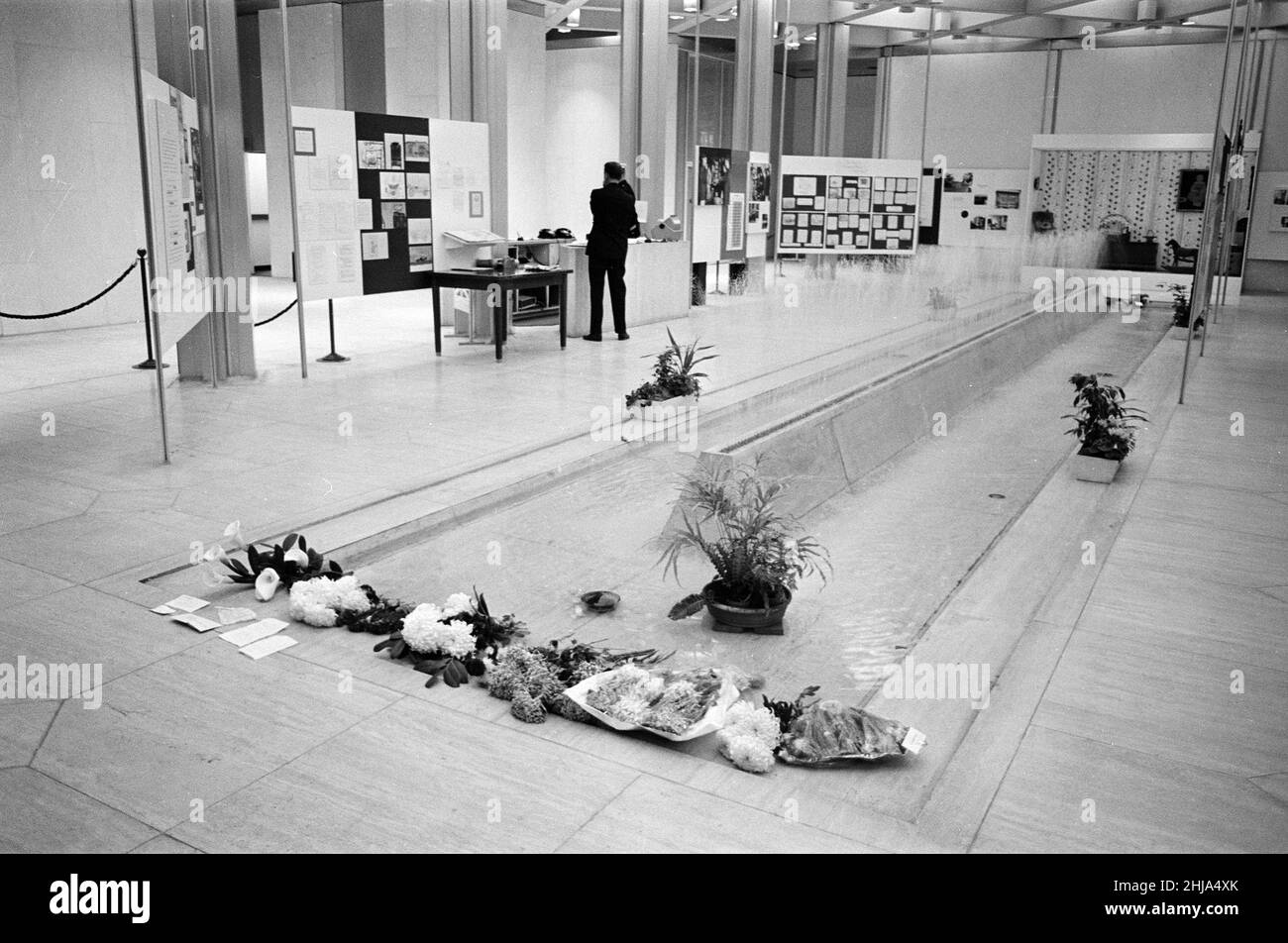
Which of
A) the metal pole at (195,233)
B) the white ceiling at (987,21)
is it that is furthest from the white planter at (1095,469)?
the white ceiling at (987,21)

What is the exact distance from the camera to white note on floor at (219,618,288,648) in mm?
4820

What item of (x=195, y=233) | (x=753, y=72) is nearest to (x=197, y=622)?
(x=195, y=233)

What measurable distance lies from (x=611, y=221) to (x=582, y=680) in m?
9.89

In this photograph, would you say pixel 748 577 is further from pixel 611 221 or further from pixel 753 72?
pixel 753 72

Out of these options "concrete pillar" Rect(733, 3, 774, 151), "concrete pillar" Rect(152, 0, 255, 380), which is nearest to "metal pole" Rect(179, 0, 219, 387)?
"concrete pillar" Rect(152, 0, 255, 380)

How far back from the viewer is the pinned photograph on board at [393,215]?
39.7ft

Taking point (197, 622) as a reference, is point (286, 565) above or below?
above

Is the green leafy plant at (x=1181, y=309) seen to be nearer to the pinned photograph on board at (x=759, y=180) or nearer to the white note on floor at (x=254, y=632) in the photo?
the pinned photograph on board at (x=759, y=180)

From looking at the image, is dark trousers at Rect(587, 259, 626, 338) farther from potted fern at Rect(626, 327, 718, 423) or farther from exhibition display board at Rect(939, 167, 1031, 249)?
exhibition display board at Rect(939, 167, 1031, 249)

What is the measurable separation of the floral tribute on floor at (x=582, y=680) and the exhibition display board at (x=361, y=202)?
6551 millimetres

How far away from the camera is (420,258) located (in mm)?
Answer: 12703

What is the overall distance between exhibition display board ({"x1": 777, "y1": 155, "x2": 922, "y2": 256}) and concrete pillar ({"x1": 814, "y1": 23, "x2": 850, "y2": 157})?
236cm
